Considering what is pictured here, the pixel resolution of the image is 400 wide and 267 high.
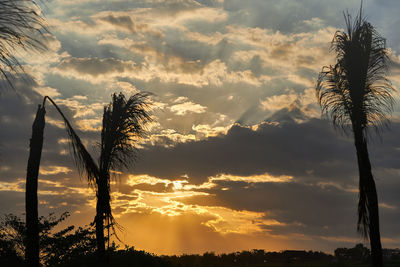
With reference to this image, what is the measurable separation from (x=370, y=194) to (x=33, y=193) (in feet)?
30.2

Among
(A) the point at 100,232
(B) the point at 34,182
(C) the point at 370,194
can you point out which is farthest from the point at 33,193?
(C) the point at 370,194

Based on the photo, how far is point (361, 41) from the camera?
14.2 metres

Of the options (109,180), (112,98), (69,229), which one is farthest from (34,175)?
(69,229)

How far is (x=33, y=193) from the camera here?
29.9 ft

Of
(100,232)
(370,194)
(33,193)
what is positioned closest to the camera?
(33,193)

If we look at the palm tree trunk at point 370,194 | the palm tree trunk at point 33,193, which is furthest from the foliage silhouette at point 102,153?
the palm tree trunk at point 370,194

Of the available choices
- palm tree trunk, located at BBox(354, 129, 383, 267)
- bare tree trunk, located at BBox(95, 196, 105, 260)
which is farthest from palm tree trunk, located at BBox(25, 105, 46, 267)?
palm tree trunk, located at BBox(354, 129, 383, 267)

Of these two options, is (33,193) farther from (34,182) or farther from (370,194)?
(370,194)

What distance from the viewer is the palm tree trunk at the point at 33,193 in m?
8.88

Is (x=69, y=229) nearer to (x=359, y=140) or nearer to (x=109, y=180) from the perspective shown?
(x=109, y=180)

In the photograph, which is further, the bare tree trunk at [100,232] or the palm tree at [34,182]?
the bare tree trunk at [100,232]

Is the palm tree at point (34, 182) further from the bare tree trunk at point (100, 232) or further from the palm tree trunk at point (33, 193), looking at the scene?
the bare tree trunk at point (100, 232)

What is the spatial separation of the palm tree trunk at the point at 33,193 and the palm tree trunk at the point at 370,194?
350 inches

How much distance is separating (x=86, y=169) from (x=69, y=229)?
94.5 feet
